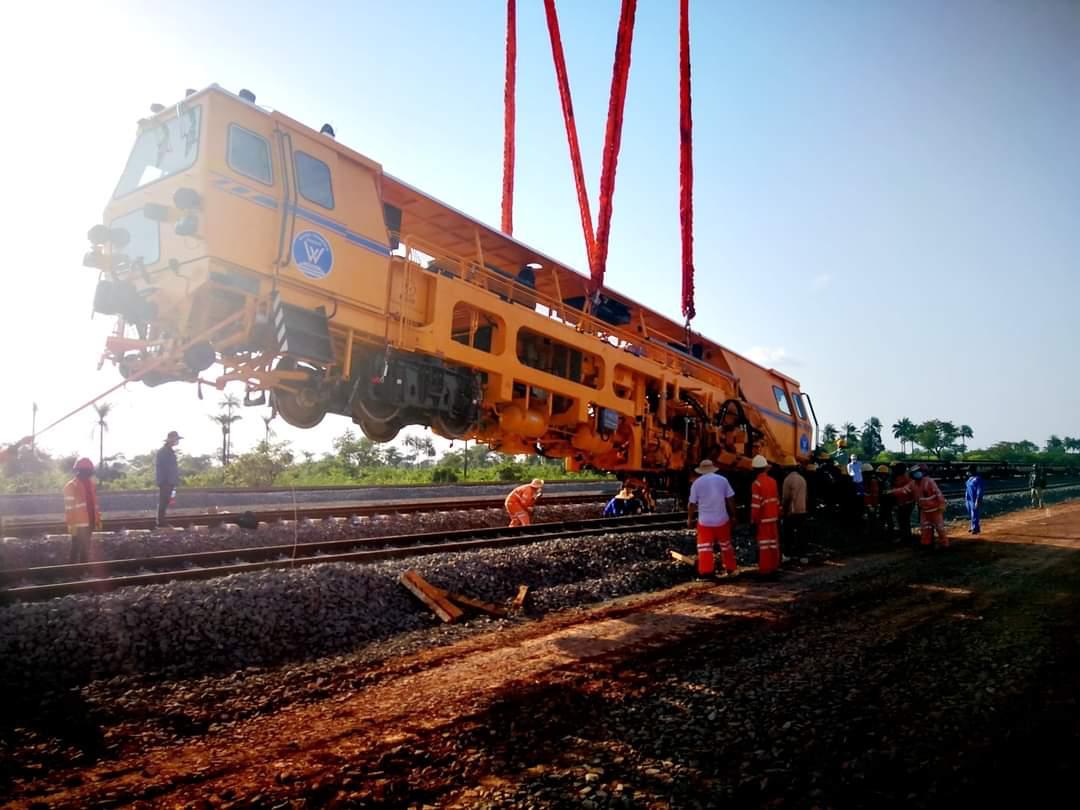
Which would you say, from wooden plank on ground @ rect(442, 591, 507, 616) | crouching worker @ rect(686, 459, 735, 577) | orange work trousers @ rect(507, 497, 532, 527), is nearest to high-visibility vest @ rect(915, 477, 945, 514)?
crouching worker @ rect(686, 459, 735, 577)

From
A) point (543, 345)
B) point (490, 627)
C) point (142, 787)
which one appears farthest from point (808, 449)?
point (142, 787)

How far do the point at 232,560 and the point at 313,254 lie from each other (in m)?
4.02

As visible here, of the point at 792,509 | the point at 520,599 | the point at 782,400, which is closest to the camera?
the point at 520,599

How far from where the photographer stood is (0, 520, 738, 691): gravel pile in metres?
4.47

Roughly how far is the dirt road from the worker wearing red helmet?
576cm

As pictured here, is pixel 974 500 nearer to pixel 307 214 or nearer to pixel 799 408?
pixel 799 408

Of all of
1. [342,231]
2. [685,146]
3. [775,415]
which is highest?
[685,146]

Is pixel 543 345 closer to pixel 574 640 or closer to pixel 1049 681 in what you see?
pixel 574 640

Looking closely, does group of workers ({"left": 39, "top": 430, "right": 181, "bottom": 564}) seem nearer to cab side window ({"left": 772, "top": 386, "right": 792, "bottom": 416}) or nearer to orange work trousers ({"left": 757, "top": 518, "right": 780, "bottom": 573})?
orange work trousers ({"left": 757, "top": 518, "right": 780, "bottom": 573})

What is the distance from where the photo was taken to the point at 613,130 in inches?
537

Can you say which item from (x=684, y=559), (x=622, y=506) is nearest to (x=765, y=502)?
(x=684, y=559)

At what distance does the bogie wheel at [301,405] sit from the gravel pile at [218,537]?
247cm

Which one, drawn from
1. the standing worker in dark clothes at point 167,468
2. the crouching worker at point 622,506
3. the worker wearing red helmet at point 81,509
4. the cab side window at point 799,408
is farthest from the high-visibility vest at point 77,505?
the cab side window at point 799,408

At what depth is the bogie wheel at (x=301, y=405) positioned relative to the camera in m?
6.25
